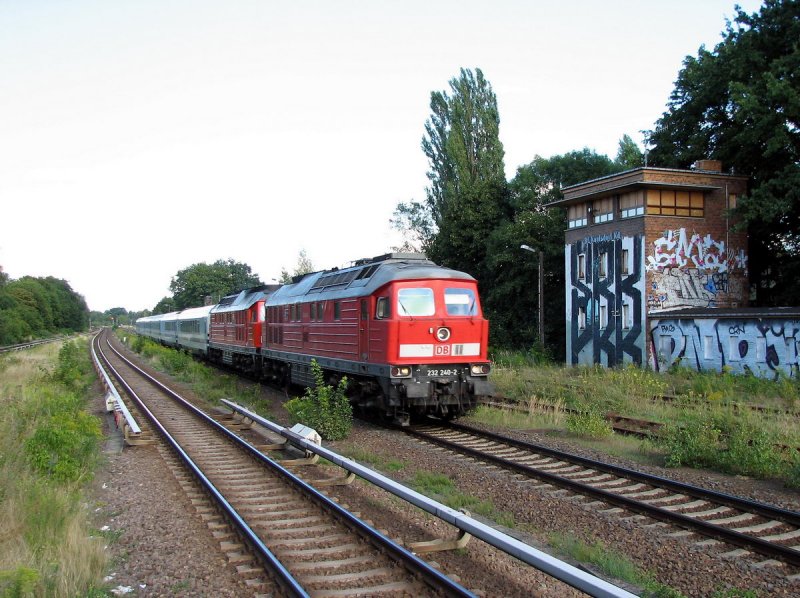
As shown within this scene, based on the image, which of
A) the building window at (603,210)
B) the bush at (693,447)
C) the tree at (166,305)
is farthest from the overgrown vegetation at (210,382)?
the tree at (166,305)

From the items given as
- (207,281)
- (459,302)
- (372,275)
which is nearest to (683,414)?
(459,302)

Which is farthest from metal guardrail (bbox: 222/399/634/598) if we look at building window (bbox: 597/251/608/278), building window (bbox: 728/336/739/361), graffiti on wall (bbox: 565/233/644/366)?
building window (bbox: 597/251/608/278)

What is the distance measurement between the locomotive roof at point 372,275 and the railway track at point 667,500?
11.7 ft

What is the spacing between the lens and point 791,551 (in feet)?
20.6

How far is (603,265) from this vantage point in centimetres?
3019

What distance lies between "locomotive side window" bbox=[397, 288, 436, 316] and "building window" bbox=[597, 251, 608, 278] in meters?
18.0

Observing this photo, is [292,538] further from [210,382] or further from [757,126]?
[757,126]

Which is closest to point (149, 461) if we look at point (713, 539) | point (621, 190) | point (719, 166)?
point (713, 539)

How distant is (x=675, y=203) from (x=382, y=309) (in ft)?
Answer: 61.8

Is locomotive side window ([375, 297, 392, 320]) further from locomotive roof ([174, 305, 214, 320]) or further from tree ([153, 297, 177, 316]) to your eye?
tree ([153, 297, 177, 316])

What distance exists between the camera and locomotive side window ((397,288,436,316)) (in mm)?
13781

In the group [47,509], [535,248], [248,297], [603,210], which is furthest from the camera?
[535,248]

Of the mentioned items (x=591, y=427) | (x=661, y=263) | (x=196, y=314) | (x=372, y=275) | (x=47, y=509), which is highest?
(x=661, y=263)

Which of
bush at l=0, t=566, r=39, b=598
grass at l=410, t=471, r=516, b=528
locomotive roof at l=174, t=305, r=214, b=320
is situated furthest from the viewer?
locomotive roof at l=174, t=305, r=214, b=320
